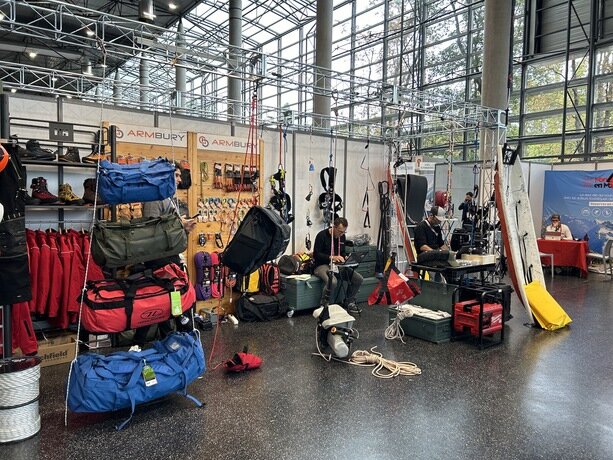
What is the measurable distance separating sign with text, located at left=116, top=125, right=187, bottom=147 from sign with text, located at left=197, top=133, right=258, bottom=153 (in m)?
0.24

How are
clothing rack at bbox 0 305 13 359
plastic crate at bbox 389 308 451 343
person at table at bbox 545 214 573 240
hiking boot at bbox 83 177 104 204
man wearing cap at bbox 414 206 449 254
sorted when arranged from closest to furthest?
clothing rack at bbox 0 305 13 359, hiking boot at bbox 83 177 104 204, plastic crate at bbox 389 308 451 343, man wearing cap at bbox 414 206 449 254, person at table at bbox 545 214 573 240

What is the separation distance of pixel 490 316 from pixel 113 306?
380cm

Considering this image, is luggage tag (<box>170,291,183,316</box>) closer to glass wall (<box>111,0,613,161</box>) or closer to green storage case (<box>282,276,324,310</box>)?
green storage case (<box>282,276,324,310</box>)

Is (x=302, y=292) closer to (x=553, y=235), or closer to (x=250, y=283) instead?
(x=250, y=283)

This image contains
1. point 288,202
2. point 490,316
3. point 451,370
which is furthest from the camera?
point 288,202

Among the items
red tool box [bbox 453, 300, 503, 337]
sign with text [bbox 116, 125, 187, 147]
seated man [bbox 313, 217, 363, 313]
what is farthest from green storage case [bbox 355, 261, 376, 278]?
sign with text [bbox 116, 125, 187, 147]

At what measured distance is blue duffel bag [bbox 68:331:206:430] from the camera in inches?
116

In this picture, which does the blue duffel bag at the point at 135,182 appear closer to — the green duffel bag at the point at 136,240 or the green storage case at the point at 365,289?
the green duffel bag at the point at 136,240

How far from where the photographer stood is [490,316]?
15.8 ft

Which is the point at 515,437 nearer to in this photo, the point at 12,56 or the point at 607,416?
the point at 607,416

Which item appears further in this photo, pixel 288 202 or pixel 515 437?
pixel 288 202

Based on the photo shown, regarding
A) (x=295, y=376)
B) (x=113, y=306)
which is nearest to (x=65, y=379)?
(x=113, y=306)

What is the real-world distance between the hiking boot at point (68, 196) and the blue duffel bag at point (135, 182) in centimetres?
137

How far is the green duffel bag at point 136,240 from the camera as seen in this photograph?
3.12 m
